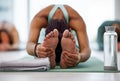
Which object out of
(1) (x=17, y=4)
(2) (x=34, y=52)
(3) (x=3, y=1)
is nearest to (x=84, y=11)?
(1) (x=17, y=4)

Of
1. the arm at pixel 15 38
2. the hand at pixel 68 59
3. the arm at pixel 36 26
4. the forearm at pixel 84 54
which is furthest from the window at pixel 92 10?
the hand at pixel 68 59

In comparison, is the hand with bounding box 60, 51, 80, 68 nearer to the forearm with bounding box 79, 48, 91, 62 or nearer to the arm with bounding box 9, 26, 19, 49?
the forearm with bounding box 79, 48, 91, 62

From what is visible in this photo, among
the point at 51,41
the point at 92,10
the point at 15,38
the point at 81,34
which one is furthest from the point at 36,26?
the point at 92,10

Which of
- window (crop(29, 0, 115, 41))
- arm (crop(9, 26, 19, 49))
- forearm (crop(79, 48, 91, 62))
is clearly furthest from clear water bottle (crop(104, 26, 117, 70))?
arm (crop(9, 26, 19, 49))

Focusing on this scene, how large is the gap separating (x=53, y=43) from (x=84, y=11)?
2.53 meters

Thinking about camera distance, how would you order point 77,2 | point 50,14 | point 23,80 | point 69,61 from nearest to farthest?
point 23,80
point 69,61
point 50,14
point 77,2

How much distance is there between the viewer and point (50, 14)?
167 cm

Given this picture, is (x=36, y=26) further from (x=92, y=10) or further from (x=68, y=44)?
(x=92, y=10)

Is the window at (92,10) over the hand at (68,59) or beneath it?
over

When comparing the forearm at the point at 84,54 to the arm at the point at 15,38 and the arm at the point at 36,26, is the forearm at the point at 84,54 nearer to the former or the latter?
the arm at the point at 36,26

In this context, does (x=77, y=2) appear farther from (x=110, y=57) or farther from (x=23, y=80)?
(x=23, y=80)

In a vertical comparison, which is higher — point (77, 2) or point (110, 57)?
point (77, 2)

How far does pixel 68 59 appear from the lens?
1235mm

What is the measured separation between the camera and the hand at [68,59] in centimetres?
121
